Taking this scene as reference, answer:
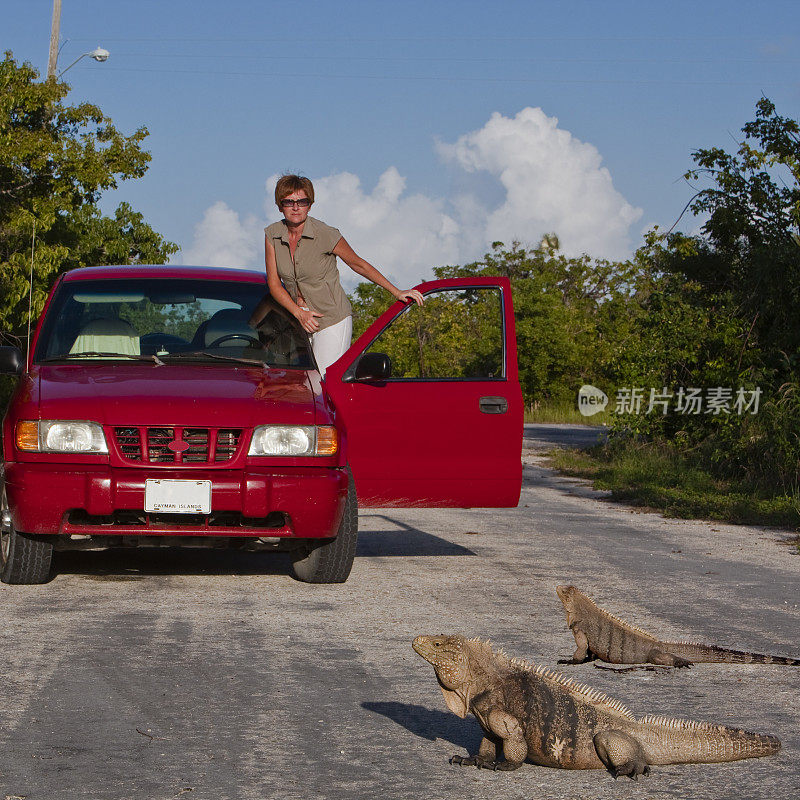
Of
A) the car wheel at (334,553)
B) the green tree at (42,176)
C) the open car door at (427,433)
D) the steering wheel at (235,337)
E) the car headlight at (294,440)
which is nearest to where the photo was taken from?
the car headlight at (294,440)

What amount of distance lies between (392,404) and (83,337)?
2.07 m

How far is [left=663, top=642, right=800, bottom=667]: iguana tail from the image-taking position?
18.2 feet

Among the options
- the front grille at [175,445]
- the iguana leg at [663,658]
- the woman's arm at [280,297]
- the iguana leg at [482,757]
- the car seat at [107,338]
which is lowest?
the iguana leg at [482,757]

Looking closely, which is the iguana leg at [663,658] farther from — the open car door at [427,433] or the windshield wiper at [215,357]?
the windshield wiper at [215,357]

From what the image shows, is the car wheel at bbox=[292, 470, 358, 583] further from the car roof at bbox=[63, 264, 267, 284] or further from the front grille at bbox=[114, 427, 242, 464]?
the car roof at bbox=[63, 264, 267, 284]

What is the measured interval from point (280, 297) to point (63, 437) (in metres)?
2.00

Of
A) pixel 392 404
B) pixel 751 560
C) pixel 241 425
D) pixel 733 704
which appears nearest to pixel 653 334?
pixel 751 560

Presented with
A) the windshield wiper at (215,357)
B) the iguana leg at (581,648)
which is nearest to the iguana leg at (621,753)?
the iguana leg at (581,648)

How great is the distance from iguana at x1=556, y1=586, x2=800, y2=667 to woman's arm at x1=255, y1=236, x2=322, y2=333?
3403 millimetres

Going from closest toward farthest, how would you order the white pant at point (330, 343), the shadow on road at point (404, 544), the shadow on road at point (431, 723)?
1. the shadow on road at point (431, 723)
2. the white pant at point (330, 343)
3. the shadow on road at point (404, 544)

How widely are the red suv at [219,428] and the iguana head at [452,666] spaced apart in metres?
2.95

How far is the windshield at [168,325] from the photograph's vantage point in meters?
8.16

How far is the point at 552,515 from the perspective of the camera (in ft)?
43.7

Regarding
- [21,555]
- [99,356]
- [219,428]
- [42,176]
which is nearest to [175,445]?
[219,428]
